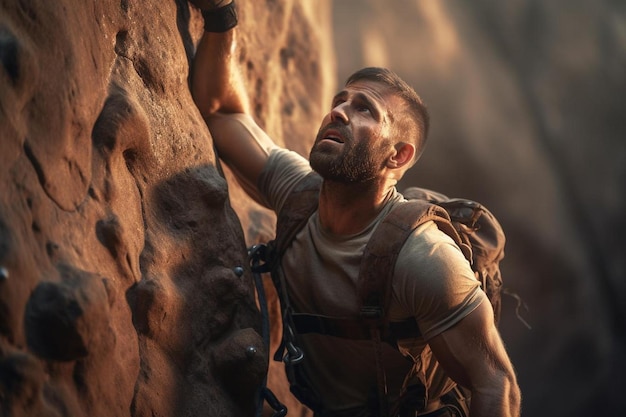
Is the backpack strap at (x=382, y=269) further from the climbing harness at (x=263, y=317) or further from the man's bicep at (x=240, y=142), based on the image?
the man's bicep at (x=240, y=142)

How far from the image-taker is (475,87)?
10.8ft

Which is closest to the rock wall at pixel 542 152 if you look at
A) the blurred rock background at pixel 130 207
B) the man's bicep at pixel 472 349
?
the blurred rock background at pixel 130 207

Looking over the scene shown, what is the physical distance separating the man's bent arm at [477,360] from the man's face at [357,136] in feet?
1.28

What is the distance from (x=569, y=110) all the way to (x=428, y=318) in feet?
7.27

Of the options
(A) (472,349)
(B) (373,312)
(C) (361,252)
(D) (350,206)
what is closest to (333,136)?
(D) (350,206)

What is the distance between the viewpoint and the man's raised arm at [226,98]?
1.66 metres

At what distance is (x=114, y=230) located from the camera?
122 cm

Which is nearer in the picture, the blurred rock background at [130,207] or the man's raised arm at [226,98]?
the blurred rock background at [130,207]

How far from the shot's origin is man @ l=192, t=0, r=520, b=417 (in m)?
1.41

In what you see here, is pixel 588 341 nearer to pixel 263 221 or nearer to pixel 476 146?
pixel 476 146

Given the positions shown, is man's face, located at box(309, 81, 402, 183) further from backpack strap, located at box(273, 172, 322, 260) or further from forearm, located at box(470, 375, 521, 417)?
forearm, located at box(470, 375, 521, 417)

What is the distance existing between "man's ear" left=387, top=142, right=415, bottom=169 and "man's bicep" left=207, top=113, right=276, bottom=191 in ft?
1.11

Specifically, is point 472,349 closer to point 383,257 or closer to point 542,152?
point 383,257

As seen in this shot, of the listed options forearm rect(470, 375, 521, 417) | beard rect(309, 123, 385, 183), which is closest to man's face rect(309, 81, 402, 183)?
beard rect(309, 123, 385, 183)
